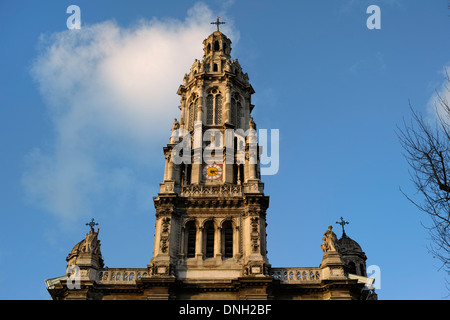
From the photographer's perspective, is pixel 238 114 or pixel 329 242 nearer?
pixel 329 242

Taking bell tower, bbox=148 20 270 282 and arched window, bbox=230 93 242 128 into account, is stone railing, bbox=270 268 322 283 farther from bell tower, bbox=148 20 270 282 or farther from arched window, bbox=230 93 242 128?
arched window, bbox=230 93 242 128

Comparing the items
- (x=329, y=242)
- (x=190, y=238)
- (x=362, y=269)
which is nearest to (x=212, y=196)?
(x=190, y=238)

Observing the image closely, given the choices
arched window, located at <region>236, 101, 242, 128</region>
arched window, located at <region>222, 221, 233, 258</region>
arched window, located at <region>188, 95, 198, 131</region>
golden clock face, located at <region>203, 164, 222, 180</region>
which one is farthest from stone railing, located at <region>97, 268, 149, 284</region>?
arched window, located at <region>236, 101, 242, 128</region>

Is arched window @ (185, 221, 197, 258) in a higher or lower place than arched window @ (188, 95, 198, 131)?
lower

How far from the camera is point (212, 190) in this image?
3984 cm

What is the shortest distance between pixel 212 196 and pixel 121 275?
9196mm

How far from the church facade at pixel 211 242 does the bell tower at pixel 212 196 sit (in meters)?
0.08

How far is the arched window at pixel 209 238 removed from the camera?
37.7 metres

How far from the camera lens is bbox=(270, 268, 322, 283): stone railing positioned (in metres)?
35.2

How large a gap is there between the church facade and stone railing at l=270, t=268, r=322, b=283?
72mm

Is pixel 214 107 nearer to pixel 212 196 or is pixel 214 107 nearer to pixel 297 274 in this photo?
pixel 212 196
